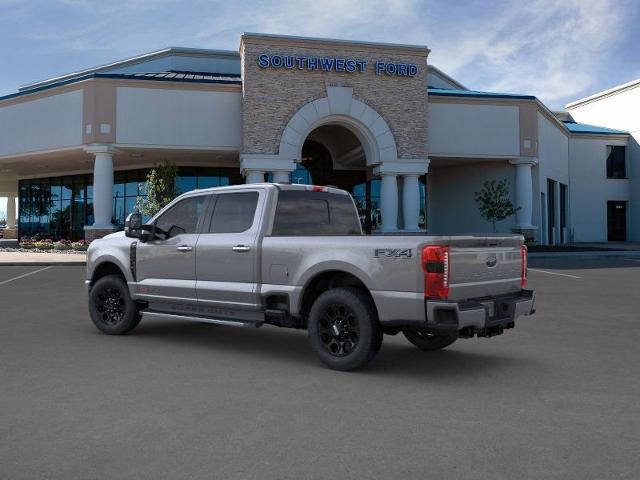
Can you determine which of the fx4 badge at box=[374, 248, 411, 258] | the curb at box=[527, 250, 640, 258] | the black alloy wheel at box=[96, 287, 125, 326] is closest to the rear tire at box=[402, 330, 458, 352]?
the fx4 badge at box=[374, 248, 411, 258]

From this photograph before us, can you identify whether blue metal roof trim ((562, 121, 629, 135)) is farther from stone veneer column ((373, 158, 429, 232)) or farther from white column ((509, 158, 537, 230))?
stone veneer column ((373, 158, 429, 232))

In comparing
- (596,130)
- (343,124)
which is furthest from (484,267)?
(596,130)

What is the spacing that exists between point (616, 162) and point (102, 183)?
35.6 m

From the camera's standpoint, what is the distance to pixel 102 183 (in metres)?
29.4

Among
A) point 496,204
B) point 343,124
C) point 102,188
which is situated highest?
point 343,124

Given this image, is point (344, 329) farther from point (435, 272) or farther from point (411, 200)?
point (411, 200)

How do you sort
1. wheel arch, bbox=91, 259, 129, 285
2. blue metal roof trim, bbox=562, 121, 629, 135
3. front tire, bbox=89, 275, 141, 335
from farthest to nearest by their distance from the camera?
blue metal roof trim, bbox=562, 121, 629, 135
wheel arch, bbox=91, 259, 129, 285
front tire, bbox=89, 275, 141, 335

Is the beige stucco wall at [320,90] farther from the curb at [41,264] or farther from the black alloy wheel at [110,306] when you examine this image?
the black alloy wheel at [110,306]

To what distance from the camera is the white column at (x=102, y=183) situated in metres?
29.1

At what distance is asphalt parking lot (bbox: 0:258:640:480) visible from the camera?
3.81 metres

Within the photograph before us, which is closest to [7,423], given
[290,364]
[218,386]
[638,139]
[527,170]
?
[218,386]

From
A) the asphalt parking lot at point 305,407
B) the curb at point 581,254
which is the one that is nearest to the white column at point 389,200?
the curb at point 581,254

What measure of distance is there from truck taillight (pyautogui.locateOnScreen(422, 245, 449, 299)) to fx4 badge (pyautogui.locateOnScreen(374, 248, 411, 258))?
18 cm

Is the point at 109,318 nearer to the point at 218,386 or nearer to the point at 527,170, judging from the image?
the point at 218,386
